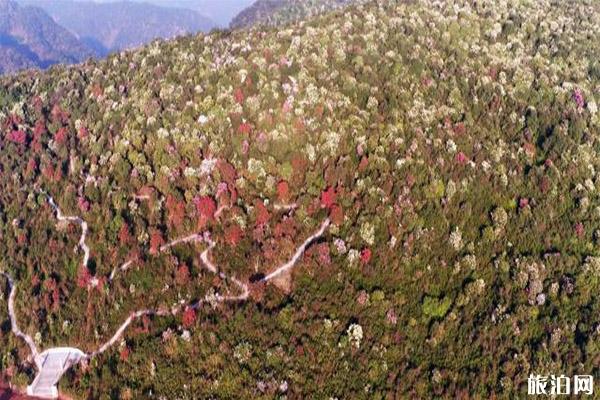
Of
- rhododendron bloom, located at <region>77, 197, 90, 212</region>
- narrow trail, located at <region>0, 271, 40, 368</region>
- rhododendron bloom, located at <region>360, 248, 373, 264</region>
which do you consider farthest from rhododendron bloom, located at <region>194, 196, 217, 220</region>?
narrow trail, located at <region>0, 271, 40, 368</region>

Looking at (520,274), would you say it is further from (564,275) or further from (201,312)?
(201,312)

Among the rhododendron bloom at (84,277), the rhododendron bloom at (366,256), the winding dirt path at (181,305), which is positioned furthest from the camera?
the rhododendron bloom at (84,277)

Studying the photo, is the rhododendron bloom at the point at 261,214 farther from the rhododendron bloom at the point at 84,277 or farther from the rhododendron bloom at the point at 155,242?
the rhododendron bloom at the point at 84,277

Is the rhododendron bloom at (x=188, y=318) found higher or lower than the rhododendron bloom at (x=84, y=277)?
lower

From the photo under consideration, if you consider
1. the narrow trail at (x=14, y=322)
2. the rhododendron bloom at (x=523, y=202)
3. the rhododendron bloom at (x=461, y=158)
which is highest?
the rhododendron bloom at (x=461, y=158)

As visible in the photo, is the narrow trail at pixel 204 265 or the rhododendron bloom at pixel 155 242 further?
the rhododendron bloom at pixel 155 242

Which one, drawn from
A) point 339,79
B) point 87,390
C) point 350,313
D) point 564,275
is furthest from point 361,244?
point 87,390

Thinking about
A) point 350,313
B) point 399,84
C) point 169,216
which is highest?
point 399,84

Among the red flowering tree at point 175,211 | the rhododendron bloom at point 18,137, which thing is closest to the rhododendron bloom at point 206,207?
the red flowering tree at point 175,211
